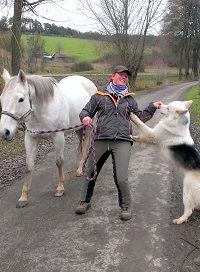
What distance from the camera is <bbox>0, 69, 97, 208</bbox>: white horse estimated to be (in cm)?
421

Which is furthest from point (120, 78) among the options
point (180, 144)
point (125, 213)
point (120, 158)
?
point (125, 213)

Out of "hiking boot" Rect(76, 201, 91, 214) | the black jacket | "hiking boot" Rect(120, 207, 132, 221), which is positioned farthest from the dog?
"hiking boot" Rect(76, 201, 91, 214)

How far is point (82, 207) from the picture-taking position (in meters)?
4.46

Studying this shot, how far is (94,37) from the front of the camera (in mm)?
25875

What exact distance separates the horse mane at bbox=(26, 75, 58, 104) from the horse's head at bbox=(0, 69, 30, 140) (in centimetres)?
31

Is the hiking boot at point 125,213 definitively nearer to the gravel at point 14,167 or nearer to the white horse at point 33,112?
the white horse at point 33,112

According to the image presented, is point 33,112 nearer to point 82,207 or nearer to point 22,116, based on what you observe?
point 22,116

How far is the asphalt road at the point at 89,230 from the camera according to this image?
3.25 meters

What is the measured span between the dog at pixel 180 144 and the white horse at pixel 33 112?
4.31ft

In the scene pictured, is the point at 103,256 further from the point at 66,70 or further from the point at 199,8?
the point at 199,8

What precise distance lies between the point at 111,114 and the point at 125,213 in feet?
4.39

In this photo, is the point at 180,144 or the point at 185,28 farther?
the point at 185,28

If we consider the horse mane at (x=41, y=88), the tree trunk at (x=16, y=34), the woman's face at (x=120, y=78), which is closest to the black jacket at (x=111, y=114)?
the woman's face at (x=120, y=78)

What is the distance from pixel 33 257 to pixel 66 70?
3934cm
